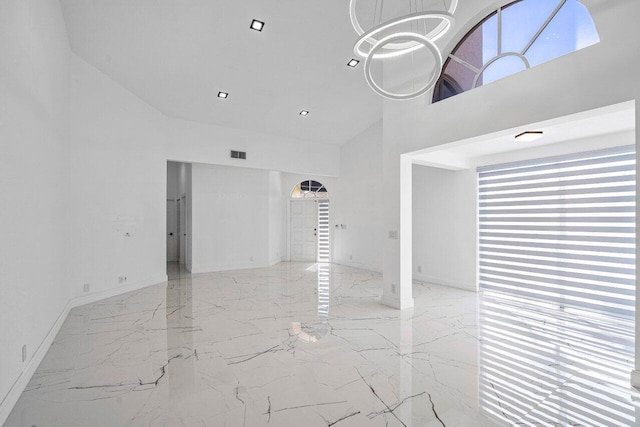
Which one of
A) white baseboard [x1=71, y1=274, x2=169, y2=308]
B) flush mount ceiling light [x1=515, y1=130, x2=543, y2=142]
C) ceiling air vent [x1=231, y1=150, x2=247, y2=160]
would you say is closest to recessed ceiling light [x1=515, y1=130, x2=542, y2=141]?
flush mount ceiling light [x1=515, y1=130, x2=543, y2=142]

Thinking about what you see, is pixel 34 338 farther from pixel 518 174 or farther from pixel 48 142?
pixel 518 174

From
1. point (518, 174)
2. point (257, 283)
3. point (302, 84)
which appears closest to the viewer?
point (518, 174)

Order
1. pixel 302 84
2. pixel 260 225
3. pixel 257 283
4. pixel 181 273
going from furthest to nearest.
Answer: pixel 260 225 < pixel 181 273 < pixel 257 283 < pixel 302 84

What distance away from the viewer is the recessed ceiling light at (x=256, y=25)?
15.0 feet

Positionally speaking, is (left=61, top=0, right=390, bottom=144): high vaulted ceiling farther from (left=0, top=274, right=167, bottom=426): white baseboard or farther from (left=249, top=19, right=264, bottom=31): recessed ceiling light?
(left=0, top=274, right=167, bottom=426): white baseboard

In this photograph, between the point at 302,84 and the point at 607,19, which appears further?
the point at 302,84

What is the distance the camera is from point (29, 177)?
2928mm

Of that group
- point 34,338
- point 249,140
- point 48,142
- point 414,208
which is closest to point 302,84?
point 249,140

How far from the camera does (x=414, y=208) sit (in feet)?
23.8

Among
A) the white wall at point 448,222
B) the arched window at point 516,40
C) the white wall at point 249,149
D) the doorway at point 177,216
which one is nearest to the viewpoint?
the arched window at point 516,40

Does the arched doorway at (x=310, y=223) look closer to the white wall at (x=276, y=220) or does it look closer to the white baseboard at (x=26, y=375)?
the white wall at (x=276, y=220)

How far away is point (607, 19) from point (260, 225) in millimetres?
7551

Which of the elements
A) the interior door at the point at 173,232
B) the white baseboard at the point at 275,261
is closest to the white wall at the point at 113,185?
the white baseboard at the point at 275,261

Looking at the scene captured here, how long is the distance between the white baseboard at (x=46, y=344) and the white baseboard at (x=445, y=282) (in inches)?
225
